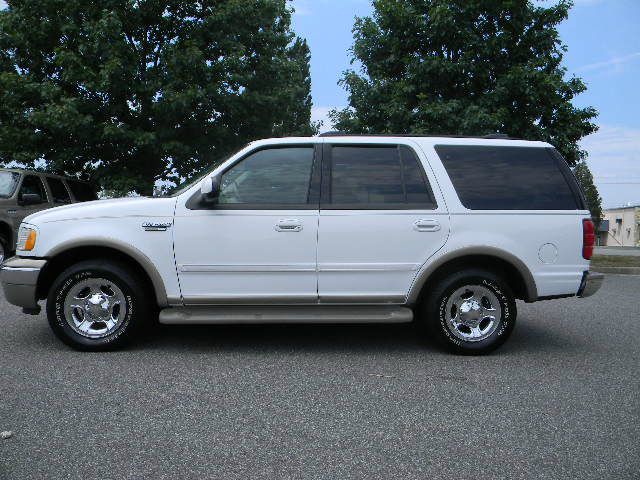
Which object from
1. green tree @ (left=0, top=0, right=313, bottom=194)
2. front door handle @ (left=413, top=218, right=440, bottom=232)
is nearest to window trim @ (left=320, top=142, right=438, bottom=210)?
front door handle @ (left=413, top=218, right=440, bottom=232)

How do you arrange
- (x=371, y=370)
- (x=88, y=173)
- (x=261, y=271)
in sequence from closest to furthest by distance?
1. (x=371, y=370)
2. (x=261, y=271)
3. (x=88, y=173)

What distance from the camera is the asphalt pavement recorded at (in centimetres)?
279

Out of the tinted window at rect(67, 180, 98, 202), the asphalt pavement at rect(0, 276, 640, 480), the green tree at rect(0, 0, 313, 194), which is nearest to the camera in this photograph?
the asphalt pavement at rect(0, 276, 640, 480)

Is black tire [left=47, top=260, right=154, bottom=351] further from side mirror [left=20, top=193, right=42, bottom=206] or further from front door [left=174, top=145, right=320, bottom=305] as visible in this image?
side mirror [left=20, top=193, right=42, bottom=206]

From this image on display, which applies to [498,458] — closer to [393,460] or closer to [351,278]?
[393,460]

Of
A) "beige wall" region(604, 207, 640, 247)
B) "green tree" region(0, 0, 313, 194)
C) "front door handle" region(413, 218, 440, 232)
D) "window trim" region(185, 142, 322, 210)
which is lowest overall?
"beige wall" region(604, 207, 640, 247)

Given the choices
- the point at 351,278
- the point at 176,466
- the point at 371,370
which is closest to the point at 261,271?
the point at 351,278

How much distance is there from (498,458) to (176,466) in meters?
1.61

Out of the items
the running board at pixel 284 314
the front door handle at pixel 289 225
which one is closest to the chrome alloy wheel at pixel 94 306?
the running board at pixel 284 314

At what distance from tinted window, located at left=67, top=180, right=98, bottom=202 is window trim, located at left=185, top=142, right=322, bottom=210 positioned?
882cm

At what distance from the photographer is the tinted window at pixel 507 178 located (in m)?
4.99

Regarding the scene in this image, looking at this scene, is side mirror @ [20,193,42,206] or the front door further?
side mirror @ [20,193,42,206]

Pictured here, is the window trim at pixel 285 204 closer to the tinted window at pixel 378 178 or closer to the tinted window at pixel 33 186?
the tinted window at pixel 378 178

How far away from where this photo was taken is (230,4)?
16141mm
